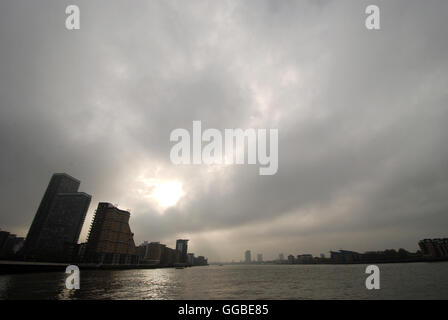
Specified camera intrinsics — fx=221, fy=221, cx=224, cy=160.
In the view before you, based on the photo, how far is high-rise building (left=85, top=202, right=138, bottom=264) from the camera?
14850 cm

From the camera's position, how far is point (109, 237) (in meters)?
156

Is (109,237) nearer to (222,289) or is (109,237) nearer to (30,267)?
(30,267)

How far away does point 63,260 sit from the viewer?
143 metres

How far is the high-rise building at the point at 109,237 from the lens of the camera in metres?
148

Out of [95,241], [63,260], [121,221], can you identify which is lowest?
[63,260]

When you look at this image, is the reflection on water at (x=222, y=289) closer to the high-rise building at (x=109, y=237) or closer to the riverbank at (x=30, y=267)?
the riverbank at (x=30, y=267)
